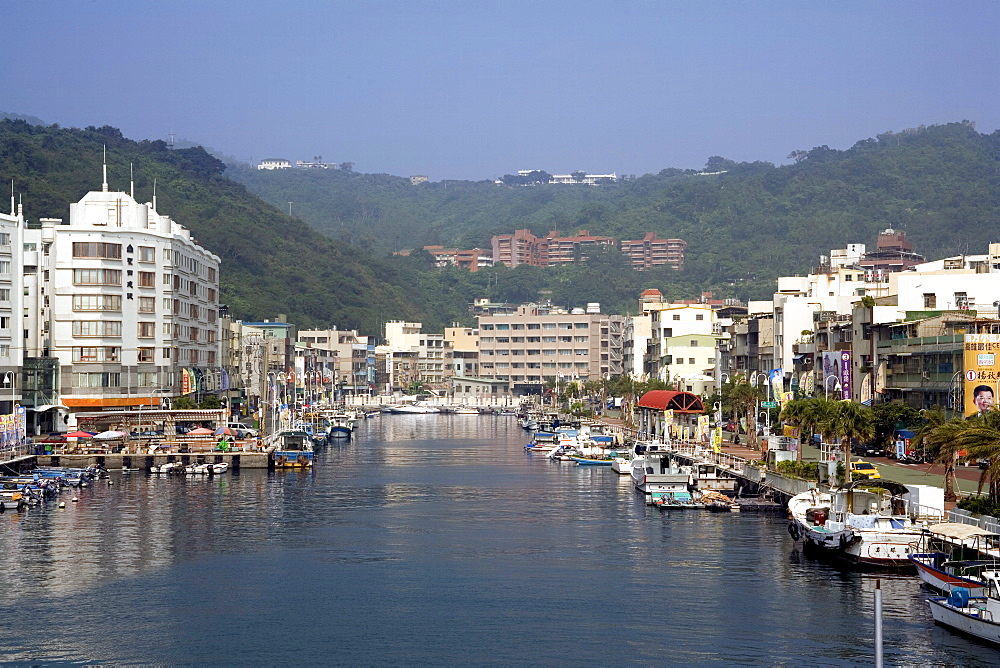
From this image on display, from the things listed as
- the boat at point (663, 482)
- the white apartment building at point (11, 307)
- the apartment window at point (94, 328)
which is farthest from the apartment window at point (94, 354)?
the boat at point (663, 482)

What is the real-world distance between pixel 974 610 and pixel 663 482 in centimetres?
4654

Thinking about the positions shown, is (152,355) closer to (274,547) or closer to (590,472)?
(590,472)

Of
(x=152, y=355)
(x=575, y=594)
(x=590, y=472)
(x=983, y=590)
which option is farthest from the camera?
(x=152, y=355)

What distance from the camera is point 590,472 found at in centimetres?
11825

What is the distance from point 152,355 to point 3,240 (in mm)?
20227

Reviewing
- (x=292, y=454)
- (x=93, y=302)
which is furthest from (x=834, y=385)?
(x=93, y=302)

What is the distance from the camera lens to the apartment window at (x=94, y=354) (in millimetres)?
121625

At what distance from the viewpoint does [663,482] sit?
8938cm

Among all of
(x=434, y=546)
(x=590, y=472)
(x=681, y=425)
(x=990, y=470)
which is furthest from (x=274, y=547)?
(x=681, y=425)

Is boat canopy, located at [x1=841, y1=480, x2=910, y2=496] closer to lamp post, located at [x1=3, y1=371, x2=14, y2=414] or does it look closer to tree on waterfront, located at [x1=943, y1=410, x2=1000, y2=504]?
tree on waterfront, located at [x1=943, y1=410, x2=1000, y2=504]

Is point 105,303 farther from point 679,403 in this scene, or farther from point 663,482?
point 663,482

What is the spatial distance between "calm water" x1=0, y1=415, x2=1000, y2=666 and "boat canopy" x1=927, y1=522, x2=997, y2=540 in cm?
267

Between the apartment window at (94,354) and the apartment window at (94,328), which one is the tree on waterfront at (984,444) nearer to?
the apartment window at (94,354)

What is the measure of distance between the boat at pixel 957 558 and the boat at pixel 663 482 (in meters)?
31.7
